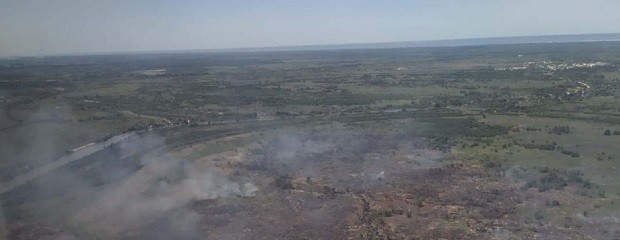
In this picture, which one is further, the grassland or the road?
the road

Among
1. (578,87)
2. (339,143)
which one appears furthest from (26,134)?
(578,87)

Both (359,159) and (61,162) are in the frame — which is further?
(61,162)

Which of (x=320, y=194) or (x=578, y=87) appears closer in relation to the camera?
(x=320, y=194)

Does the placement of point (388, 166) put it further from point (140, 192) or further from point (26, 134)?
point (26, 134)

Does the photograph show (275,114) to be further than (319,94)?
No

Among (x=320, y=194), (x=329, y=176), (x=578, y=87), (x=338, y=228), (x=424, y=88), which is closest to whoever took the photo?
(x=338, y=228)

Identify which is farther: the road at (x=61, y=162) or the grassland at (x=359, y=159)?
the road at (x=61, y=162)

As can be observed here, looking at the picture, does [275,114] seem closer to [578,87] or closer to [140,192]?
[140,192]

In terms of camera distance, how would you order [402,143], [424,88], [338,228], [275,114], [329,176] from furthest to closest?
1. [424,88]
2. [275,114]
3. [402,143]
4. [329,176]
5. [338,228]

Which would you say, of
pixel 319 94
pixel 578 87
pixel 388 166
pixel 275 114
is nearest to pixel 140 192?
pixel 388 166
